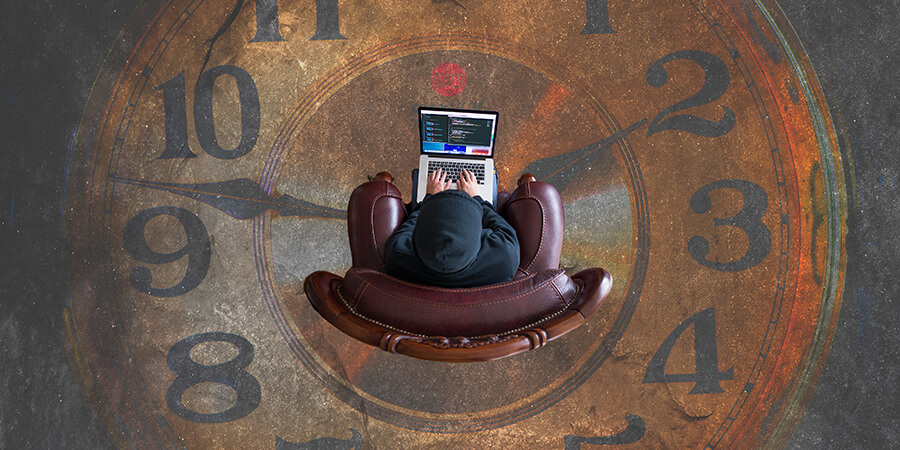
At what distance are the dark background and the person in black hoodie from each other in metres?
2.51

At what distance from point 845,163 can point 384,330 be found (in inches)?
125

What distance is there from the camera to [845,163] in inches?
129

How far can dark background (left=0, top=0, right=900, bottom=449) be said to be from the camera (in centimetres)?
321

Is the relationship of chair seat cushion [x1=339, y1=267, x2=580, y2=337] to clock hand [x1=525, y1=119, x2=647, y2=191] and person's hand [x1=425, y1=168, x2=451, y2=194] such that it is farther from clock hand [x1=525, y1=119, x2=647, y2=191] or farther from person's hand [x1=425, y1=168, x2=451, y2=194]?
clock hand [x1=525, y1=119, x2=647, y2=191]

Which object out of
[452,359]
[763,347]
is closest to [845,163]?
[763,347]

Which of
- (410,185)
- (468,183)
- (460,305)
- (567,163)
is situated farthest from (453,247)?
(567,163)

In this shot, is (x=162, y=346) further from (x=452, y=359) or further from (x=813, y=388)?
(x=813, y=388)

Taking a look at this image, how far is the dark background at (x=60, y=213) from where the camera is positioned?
127 inches

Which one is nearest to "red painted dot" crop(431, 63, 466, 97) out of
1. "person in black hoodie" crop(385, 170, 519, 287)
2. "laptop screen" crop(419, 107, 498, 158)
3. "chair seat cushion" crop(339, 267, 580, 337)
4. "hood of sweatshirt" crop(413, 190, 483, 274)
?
"laptop screen" crop(419, 107, 498, 158)

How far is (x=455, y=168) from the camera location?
2773 millimetres

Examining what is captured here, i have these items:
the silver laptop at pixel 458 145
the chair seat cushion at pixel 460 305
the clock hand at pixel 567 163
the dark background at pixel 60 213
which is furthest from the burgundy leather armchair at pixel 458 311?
the dark background at pixel 60 213

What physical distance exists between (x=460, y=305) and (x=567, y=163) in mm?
1741

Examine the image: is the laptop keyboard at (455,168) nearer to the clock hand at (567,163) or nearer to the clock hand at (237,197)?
the clock hand at (567,163)

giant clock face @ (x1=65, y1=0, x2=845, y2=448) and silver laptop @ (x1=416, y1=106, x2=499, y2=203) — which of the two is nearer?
silver laptop @ (x1=416, y1=106, x2=499, y2=203)
